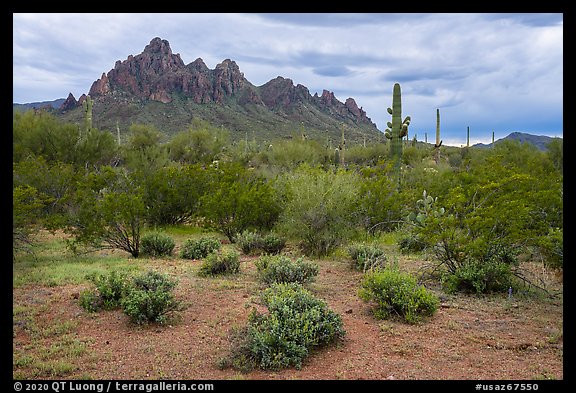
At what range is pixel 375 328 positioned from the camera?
6391mm

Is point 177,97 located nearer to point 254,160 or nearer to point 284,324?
point 254,160

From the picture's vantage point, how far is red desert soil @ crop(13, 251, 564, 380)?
16.2 feet

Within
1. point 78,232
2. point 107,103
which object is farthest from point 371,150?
point 107,103

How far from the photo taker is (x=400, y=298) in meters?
6.78

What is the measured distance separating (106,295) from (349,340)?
425 cm

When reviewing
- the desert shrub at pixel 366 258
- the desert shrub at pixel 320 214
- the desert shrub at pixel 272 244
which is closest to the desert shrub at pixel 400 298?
the desert shrub at pixel 366 258

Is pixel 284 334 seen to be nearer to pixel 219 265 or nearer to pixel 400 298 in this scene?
pixel 400 298

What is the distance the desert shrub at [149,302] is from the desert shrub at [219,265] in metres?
2.58

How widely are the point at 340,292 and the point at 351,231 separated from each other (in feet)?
14.2

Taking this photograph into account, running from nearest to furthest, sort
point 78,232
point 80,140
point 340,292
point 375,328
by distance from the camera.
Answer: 1. point 375,328
2. point 340,292
3. point 78,232
4. point 80,140

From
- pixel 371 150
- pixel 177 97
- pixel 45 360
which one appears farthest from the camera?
pixel 177 97

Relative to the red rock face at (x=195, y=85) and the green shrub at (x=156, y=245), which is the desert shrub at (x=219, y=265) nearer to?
the green shrub at (x=156, y=245)

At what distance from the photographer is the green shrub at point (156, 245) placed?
1222 cm
